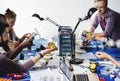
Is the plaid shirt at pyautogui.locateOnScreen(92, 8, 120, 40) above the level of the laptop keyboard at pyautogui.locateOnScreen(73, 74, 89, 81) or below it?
above

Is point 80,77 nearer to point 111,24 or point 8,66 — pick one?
point 8,66

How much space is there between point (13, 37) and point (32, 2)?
165cm

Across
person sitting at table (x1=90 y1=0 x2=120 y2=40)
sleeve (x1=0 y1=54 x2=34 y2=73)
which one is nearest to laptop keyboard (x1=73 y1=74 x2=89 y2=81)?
sleeve (x1=0 y1=54 x2=34 y2=73)

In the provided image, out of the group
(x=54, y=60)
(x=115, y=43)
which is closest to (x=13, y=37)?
(x=54, y=60)

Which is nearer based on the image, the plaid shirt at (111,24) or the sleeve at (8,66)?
the sleeve at (8,66)

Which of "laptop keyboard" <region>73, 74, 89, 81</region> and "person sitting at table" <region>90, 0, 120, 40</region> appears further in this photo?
"person sitting at table" <region>90, 0, 120, 40</region>

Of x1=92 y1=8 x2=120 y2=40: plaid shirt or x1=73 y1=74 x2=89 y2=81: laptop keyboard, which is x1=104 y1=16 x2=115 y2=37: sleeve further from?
x1=73 y1=74 x2=89 y2=81: laptop keyboard

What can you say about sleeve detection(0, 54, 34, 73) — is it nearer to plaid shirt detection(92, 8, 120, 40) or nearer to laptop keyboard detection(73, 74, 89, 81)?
laptop keyboard detection(73, 74, 89, 81)

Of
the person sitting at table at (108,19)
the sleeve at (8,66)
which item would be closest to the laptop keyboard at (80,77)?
the sleeve at (8,66)

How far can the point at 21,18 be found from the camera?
540 cm

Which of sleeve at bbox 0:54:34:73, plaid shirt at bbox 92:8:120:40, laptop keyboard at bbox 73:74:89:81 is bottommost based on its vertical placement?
laptop keyboard at bbox 73:74:89:81

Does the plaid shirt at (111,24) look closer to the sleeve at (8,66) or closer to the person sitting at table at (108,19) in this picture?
the person sitting at table at (108,19)

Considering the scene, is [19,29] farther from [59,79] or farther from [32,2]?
[59,79]

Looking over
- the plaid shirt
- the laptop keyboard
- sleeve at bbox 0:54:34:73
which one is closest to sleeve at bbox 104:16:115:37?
the plaid shirt
